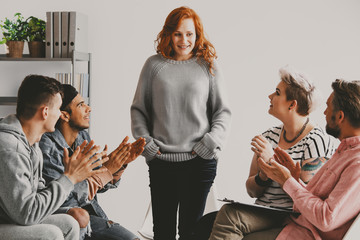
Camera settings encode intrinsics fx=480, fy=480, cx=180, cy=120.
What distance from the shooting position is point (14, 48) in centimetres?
388

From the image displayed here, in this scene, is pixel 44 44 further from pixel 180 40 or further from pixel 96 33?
pixel 180 40

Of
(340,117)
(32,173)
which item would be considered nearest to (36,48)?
(32,173)

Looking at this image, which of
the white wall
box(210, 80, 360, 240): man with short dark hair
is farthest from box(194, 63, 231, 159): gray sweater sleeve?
the white wall

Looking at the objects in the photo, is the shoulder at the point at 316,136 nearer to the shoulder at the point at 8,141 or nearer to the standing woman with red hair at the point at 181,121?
the standing woman with red hair at the point at 181,121

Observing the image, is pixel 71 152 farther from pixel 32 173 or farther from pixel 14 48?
pixel 14 48

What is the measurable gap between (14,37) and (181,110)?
2056mm

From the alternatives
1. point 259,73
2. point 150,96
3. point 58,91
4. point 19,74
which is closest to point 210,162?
point 150,96

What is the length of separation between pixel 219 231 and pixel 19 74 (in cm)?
290

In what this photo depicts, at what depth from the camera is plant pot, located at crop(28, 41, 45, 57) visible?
3867mm

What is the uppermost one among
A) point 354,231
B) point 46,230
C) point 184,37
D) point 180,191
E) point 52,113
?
A: point 184,37

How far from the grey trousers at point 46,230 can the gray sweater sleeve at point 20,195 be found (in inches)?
1.0

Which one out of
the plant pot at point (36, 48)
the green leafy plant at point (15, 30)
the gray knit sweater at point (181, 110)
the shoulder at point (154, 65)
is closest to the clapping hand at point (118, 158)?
the gray knit sweater at point (181, 110)

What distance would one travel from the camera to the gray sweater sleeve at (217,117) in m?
2.46

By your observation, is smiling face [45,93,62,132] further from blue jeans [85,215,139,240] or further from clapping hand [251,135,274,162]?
clapping hand [251,135,274,162]
